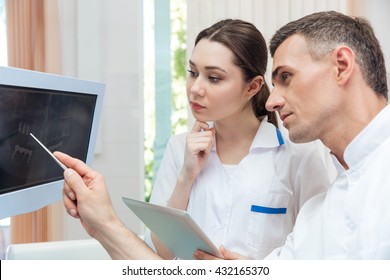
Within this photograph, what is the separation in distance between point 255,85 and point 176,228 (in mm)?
668

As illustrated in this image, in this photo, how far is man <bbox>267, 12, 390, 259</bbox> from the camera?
133 cm

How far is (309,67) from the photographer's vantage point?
57.5 inches

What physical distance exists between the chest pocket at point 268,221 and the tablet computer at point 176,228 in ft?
0.84

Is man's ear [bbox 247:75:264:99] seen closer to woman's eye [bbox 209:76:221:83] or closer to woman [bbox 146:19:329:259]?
woman [bbox 146:19:329:259]

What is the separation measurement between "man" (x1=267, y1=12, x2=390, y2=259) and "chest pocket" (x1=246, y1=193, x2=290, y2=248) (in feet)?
0.81

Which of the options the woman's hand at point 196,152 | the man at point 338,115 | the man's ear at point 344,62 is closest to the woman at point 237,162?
the woman's hand at point 196,152

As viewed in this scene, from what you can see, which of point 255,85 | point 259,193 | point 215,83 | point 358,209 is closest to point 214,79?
point 215,83

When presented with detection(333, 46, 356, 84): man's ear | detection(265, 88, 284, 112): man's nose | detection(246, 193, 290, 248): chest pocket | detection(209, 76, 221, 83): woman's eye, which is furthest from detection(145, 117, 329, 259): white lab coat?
detection(333, 46, 356, 84): man's ear

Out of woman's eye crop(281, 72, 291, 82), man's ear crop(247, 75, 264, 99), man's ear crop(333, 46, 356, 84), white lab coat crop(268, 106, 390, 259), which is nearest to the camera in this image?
white lab coat crop(268, 106, 390, 259)

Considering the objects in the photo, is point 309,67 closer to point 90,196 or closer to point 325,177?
point 325,177

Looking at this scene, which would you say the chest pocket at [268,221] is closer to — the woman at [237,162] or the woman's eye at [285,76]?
the woman at [237,162]

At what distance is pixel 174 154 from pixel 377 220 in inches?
37.6

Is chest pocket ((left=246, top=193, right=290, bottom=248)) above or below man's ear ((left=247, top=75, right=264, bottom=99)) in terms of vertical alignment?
below
